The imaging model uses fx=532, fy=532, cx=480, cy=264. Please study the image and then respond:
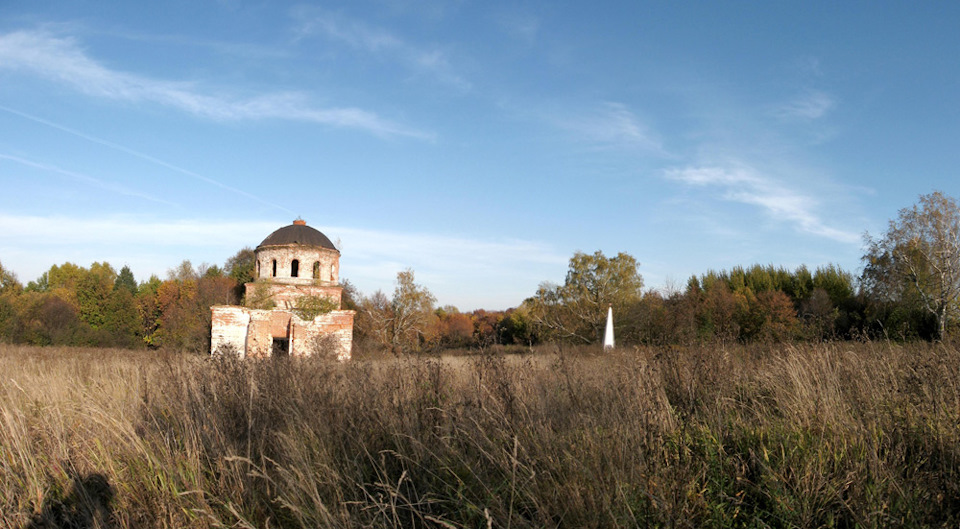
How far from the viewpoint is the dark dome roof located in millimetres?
27281

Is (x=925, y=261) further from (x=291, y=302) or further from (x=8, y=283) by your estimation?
(x=8, y=283)

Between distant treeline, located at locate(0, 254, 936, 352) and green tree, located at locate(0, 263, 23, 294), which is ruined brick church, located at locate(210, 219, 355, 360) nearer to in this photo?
distant treeline, located at locate(0, 254, 936, 352)

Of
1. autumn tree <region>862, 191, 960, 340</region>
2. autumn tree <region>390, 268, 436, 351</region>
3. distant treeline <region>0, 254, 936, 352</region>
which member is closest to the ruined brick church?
distant treeline <region>0, 254, 936, 352</region>

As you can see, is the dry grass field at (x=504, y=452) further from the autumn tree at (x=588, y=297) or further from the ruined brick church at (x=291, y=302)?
the autumn tree at (x=588, y=297)

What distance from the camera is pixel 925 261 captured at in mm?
32969

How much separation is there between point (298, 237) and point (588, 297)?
82.6ft

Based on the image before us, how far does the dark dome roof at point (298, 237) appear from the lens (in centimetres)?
2728

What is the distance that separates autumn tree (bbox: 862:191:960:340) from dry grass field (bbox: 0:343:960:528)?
34.0 meters

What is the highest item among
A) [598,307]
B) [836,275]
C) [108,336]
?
[836,275]

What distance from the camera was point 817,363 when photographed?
5.52 meters

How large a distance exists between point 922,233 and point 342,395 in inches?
1602

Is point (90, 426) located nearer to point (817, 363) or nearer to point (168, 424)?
point (168, 424)

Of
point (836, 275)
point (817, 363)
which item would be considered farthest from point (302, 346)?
point (836, 275)

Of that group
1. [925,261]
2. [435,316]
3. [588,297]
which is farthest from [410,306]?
[925,261]
